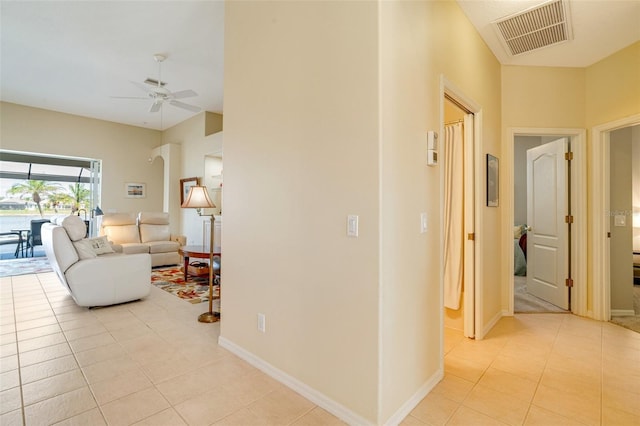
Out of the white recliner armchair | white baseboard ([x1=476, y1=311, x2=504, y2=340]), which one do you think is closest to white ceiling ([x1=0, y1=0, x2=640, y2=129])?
the white recliner armchair

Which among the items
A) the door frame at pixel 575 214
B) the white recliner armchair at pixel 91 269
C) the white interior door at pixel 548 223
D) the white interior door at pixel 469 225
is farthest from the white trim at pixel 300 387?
the white interior door at pixel 548 223

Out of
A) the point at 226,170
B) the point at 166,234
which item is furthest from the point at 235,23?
the point at 166,234

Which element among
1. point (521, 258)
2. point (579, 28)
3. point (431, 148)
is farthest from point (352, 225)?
point (521, 258)

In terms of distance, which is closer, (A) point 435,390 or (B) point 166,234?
(A) point 435,390

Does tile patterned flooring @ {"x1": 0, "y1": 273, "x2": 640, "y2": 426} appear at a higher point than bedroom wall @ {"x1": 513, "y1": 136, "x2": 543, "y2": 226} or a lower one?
lower

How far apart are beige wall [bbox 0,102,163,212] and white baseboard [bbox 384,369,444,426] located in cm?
802

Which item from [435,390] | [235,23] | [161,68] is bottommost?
[435,390]

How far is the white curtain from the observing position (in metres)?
3.02

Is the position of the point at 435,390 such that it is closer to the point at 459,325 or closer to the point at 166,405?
the point at 459,325

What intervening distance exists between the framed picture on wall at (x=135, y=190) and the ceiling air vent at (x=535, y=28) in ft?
26.8

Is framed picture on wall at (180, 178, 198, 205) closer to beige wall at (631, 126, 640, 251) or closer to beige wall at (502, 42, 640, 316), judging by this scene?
beige wall at (502, 42, 640, 316)

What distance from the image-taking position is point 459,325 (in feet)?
10.1

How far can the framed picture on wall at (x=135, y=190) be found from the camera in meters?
7.71

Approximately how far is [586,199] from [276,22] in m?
3.84
